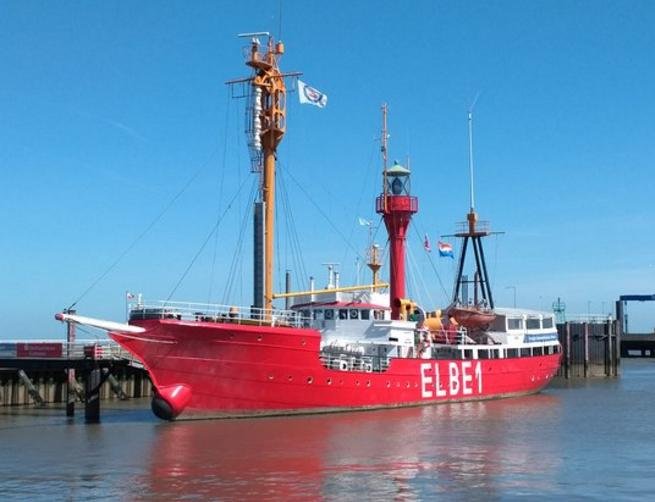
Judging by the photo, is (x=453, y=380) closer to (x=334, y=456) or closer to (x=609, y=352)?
(x=334, y=456)

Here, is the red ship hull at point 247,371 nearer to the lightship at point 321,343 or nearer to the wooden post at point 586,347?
the lightship at point 321,343

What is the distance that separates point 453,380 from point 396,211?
30.7 feet

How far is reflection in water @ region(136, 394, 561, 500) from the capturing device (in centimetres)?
2084

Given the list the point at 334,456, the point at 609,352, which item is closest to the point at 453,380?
the point at 334,456

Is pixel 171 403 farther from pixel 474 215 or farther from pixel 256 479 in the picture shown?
pixel 474 215

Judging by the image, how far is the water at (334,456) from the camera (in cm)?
2058

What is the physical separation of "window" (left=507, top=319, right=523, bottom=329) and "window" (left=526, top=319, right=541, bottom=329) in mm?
918

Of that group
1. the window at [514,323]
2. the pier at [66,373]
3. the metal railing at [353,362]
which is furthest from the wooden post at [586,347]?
the pier at [66,373]

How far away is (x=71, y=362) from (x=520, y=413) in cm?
1973

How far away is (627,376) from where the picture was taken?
73688 mm

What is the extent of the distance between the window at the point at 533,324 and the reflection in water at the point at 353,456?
15186 mm

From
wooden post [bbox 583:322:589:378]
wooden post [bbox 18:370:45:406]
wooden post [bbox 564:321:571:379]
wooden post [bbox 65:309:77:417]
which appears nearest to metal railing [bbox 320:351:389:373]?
wooden post [bbox 65:309:77:417]

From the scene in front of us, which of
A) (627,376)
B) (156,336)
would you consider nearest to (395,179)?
(156,336)

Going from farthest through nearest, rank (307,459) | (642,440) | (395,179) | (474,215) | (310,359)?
(474,215) < (395,179) < (310,359) < (642,440) < (307,459)
